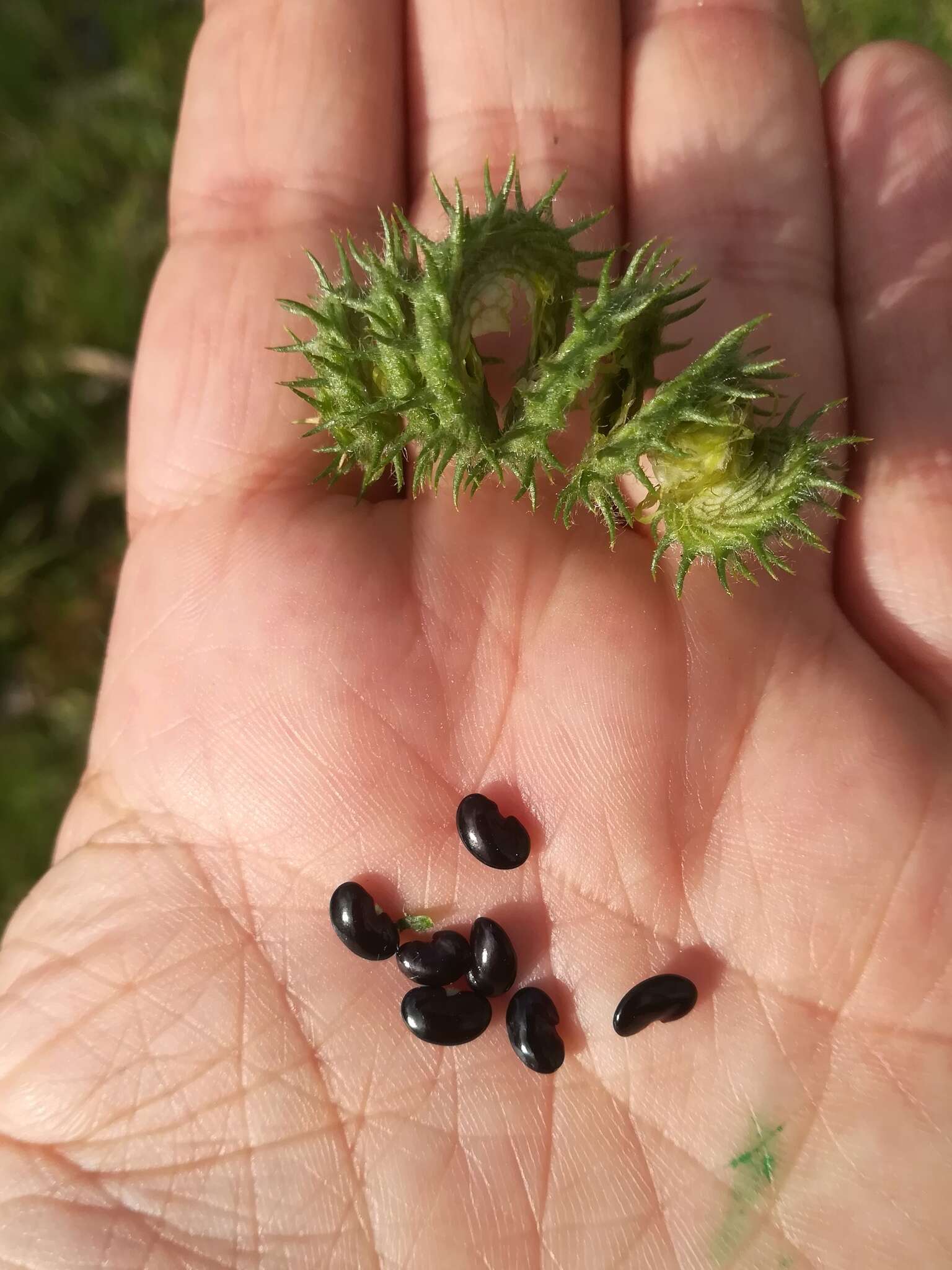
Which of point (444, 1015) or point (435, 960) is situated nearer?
point (444, 1015)

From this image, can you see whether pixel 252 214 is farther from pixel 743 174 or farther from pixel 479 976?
pixel 479 976

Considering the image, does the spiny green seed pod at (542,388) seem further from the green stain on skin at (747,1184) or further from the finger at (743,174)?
the green stain on skin at (747,1184)

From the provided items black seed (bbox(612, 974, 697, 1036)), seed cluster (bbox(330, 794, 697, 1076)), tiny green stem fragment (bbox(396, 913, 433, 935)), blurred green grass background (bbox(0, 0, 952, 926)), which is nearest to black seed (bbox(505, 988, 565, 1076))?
seed cluster (bbox(330, 794, 697, 1076))

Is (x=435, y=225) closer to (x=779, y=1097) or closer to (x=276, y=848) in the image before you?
(x=276, y=848)

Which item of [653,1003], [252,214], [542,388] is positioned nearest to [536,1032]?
[653,1003]

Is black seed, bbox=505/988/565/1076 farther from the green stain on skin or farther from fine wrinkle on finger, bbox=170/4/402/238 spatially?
fine wrinkle on finger, bbox=170/4/402/238

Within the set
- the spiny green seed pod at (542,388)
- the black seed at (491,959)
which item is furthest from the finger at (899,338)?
the black seed at (491,959)
